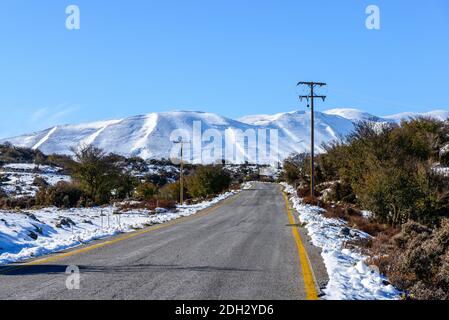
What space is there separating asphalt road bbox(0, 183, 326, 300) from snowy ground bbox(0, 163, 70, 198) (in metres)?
47.7

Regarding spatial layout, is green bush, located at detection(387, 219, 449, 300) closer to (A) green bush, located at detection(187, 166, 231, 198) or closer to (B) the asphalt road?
Answer: (B) the asphalt road

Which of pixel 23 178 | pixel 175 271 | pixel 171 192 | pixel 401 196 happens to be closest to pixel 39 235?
pixel 175 271

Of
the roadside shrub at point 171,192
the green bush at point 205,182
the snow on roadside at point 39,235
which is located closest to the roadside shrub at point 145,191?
the roadside shrub at point 171,192

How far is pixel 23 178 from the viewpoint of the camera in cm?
7244

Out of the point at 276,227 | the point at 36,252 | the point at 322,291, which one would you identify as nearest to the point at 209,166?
the point at 276,227

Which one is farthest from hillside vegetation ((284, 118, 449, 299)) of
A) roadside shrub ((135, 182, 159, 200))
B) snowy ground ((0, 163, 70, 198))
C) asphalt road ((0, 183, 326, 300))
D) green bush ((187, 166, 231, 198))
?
snowy ground ((0, 163, 70, 198))

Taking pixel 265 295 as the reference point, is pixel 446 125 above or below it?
above

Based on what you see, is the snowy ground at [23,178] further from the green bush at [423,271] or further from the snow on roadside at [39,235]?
the green bush at [423,271]

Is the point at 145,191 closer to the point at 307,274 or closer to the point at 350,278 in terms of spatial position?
the point at 307,274

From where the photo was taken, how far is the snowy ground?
201ft
